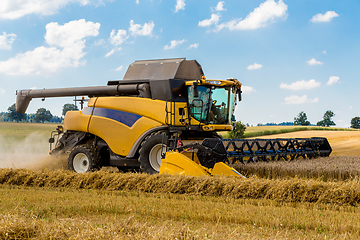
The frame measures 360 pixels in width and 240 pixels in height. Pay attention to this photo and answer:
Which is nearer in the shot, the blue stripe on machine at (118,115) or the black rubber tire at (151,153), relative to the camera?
the black rubber tire at (151,153)

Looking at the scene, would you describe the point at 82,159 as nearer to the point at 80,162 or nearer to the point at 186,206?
the point at 80,162

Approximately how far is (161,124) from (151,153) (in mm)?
834

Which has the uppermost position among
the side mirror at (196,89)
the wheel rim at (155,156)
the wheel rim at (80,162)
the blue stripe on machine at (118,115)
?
the side mirror at (196,89)

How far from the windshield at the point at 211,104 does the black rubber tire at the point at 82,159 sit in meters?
3.35

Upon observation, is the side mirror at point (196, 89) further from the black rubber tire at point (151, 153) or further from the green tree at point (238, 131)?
the green tree at point (238, 131)

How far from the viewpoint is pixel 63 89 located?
37.4 ft

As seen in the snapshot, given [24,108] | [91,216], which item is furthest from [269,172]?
[24,108]

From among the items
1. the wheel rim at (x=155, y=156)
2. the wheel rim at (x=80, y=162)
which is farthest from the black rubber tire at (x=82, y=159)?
the wheel rim at (x=155, y=156)

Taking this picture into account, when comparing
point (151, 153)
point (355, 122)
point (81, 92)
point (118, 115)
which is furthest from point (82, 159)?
point (355, 122)

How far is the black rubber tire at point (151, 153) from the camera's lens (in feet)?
27.0

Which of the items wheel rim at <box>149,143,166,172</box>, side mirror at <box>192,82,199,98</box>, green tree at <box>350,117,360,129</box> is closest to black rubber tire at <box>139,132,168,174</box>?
wheel rim at <box>149,143,166,172</box>

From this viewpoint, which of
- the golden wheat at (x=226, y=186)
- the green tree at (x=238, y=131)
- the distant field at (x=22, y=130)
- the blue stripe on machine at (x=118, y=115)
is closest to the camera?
the golden wheat at (x=226, y=186)

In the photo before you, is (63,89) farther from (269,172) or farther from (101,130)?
(269,172)

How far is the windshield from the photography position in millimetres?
8320
